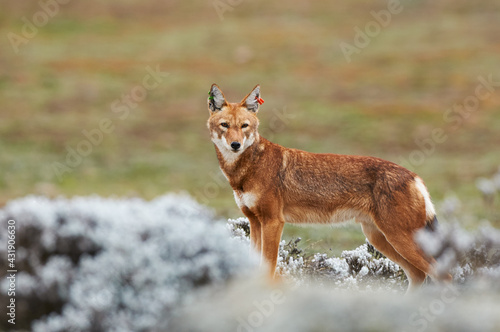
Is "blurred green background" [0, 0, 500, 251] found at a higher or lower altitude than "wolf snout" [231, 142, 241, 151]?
higher

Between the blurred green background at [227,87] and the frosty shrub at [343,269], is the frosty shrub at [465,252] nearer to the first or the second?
the frosty shrub at [343,269]

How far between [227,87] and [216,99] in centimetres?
3016

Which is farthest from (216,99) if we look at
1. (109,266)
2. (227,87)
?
(227,87)

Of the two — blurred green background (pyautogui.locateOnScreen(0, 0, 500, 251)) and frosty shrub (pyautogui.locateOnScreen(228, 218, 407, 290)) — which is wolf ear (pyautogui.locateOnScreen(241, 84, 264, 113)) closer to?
frosty shrub (pyautogui.locateOnScreen(228, 218, 407, 290))

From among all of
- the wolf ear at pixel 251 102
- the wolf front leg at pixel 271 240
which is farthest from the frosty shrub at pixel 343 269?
the wolf ear at pixel 251 102

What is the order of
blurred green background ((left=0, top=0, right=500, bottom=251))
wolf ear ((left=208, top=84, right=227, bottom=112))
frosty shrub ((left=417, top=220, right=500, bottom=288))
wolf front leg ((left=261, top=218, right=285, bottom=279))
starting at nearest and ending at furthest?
frosty shrub ((left=417, top=220, right=500, bottom=288)), wolf front leg ((left=261, top=218, right=285, bottom=279)), wolf ear ((left=208, top=84, right=227, bottom=112)), blurred green background ((left=0, top=0, right=500, bottom=251))

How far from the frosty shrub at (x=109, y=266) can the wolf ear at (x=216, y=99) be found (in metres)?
2.38

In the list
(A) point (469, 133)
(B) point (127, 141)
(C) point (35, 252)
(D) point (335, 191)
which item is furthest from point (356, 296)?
(A) point (469, 133)

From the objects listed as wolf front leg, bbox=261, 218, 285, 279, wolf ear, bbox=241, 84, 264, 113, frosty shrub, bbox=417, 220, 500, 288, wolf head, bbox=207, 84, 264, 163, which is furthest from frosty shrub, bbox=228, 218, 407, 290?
wolf ear, bbox=241, 84, 264, 113

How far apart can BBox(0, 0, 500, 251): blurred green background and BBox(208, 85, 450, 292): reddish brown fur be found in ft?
12.6

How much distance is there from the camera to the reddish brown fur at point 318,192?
7.93m

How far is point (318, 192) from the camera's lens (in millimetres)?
8344

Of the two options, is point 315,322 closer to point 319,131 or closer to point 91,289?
point 91,289

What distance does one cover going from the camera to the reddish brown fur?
793 centimetres
